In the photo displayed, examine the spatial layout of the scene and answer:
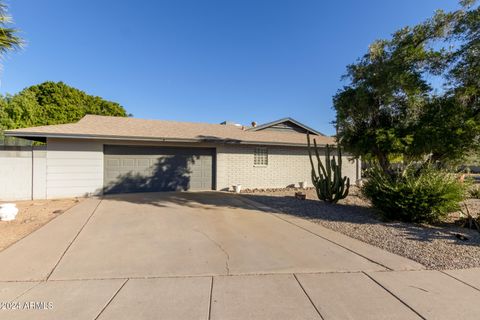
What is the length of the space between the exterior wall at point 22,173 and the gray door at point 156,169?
231 cm

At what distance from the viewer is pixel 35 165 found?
1041 centimetres

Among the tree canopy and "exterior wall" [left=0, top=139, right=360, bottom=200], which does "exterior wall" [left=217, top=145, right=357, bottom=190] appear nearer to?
"exterior wall" [left=0, top=139, right=360, bottom=200]

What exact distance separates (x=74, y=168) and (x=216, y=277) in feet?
32.6

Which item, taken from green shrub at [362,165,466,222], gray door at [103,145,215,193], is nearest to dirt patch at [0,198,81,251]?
gray door at [103,145,215,193]

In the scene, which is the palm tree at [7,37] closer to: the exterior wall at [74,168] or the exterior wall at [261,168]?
the exterior wall at [74,168]

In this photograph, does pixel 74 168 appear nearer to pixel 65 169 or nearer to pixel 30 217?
pixel 65 169

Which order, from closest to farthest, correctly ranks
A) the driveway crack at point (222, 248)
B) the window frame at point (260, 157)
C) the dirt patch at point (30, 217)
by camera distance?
1. the driveway crack at point (222, 248)
2. the dirt patch at point (30, 217)
3. the window frame at point (260, 157)

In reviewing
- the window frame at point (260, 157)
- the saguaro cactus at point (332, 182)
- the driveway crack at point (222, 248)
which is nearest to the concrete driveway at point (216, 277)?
the driveway crack at point (222, 248)

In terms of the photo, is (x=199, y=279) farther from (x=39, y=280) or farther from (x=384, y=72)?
(x=384, y=72)

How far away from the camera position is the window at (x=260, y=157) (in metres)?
14.5

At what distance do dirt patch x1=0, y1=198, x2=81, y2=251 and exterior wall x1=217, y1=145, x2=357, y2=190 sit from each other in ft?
21.9

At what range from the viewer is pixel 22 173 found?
404 inches

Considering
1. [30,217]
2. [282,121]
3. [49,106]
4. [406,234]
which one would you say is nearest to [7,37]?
[30,217]

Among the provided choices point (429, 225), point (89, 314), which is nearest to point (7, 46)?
point (89, 314)
